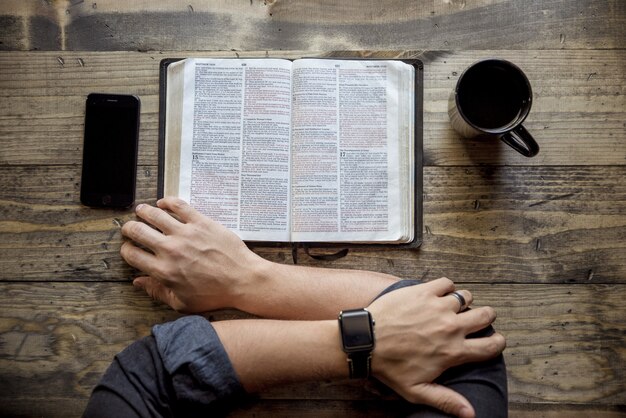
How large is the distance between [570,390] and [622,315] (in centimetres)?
16

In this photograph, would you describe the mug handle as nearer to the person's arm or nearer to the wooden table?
the wooden table

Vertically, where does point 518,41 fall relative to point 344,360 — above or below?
above

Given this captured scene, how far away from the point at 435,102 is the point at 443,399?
0.52 m

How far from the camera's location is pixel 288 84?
92cm

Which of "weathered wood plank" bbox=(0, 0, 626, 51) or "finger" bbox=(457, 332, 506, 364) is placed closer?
"finger" bbox=(457, 332, 506, 364)

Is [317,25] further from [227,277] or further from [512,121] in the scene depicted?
[227,277]

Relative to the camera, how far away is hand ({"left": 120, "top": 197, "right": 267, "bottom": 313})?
0.86 metres

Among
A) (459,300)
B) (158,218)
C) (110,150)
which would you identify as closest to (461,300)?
(459,300)

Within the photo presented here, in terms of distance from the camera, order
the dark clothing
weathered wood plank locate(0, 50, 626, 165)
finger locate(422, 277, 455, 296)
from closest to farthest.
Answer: the dark clothing, finger locate(422, 277, 455, 296), weathered wood plank locate(0, 50, 626, 165)

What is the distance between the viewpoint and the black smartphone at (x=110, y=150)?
36.0 inches

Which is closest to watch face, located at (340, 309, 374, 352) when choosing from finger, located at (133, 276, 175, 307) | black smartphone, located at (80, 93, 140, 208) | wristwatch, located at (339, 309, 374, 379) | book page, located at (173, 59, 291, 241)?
wristwatch, located at (339, 309, 374, 379)

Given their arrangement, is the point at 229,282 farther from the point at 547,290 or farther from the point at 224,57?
the point at 547,290

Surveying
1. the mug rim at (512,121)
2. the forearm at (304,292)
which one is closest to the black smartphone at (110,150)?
the forearm at (304,292)

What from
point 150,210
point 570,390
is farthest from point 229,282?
point 570,390
